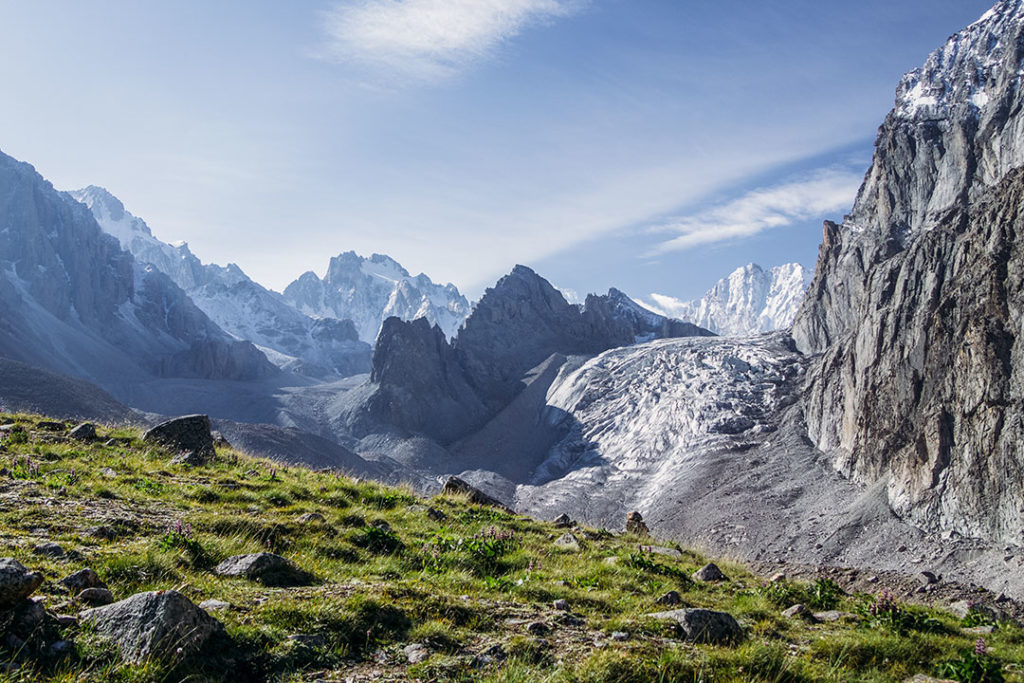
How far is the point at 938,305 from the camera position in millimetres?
112500

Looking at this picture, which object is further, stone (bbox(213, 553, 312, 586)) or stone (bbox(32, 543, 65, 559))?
stone (bbox(213, 553, 312, 586))

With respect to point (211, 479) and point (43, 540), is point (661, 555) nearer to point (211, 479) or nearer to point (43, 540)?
point (211, 479)

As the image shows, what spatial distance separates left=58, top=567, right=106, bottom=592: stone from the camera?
751cm

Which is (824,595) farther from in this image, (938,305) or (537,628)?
(938,305)

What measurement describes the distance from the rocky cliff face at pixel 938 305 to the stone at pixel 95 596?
10321 cm

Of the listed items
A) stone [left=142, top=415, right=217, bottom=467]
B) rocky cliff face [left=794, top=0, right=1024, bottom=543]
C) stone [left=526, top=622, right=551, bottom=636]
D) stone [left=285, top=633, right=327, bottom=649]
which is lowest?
stone [left=526, top=622, right=551, bottom=636]

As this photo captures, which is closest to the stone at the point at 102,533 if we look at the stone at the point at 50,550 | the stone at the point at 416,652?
the stone at the point at 50,550

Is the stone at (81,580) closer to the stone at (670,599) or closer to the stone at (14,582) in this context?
the stone at (14,582)

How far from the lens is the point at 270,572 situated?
9320mm

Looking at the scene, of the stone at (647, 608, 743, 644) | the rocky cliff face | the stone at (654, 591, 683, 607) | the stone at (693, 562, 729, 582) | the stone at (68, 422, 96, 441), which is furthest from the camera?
the rocky cliff face

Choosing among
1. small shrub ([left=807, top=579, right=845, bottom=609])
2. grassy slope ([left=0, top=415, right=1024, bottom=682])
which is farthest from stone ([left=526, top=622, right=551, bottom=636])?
small shrub ([left=807, top=579, right=845, bottom=609])

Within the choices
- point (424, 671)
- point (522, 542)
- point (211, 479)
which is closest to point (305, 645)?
point (424, 671)

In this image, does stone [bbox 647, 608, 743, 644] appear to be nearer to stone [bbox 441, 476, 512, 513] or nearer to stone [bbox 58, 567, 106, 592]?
stone [bbox 58, 567, 106, 592]

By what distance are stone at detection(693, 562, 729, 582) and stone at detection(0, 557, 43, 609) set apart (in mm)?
11817
